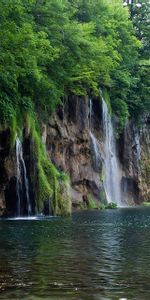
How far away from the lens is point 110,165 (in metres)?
54.2

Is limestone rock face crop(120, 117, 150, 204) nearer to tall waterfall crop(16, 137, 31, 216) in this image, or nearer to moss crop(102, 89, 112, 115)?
moss crop(102, 89, 112, 115)

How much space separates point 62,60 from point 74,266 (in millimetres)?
29250

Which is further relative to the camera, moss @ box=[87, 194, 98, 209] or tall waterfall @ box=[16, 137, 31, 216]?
moss @ box=[87, 194, 98, 209]

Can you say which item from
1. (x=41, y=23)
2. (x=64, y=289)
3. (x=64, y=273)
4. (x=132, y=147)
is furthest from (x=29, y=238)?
(x=132, y=147)

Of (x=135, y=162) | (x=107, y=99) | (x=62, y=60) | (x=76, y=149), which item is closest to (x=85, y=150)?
(x=76, y=149)

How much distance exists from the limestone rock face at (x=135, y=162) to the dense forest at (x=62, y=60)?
2609mm

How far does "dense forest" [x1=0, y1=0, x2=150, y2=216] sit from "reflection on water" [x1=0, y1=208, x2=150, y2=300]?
12216 mm

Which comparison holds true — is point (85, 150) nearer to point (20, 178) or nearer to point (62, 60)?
point (62, 60)

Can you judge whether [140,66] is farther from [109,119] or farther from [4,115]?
[4,115]

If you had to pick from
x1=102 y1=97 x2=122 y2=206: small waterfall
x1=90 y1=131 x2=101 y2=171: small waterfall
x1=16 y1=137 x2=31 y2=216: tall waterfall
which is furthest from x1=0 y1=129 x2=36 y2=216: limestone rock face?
x1=102 y1=97 x2=122 y2=206: small waterfall

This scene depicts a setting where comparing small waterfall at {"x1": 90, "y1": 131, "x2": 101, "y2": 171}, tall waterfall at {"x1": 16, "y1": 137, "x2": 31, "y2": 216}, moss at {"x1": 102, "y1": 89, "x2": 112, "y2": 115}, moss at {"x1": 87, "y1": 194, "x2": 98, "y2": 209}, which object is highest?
moss at {"x1": 102, "y1": 89, "x2": 112, "y2": 115}

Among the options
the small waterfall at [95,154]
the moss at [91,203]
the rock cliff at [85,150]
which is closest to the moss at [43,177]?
the rock cliff at [85,150]

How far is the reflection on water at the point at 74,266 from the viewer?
877 cm

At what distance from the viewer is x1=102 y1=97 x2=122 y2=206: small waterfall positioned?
52.8 metres
